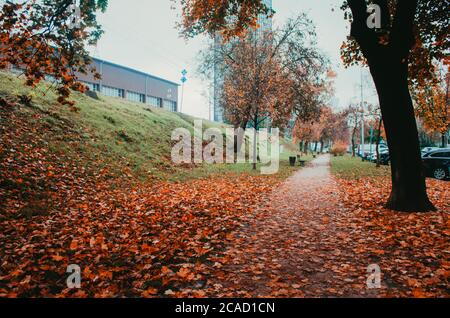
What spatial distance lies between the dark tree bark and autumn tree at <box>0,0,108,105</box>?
741cm

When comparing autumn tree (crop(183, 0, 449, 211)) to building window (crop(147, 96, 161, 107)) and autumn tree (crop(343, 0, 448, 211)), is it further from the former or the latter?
building window (crop(147, 96, 161, 107))

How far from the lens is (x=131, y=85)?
49.1 m

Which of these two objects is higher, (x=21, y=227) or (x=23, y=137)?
(x=23, y=137)

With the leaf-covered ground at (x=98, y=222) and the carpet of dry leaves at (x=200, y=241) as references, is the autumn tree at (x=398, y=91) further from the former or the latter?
the leaf-covered ground at (x=98, y=222)

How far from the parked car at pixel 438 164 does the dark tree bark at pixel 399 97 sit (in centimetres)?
1113

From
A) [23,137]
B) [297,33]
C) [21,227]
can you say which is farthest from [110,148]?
[297,33]

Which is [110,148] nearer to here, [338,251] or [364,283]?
[338,251]

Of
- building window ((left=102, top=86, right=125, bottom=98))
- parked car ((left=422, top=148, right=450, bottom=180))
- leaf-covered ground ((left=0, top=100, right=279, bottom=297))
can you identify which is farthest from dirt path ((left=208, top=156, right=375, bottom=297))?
building window ((left=102, top=86, right=125, bottom=98))

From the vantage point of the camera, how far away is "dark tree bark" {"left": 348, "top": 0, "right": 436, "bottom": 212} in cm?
771

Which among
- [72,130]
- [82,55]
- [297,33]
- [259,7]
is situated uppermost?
[297,33]

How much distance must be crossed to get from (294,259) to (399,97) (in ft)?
17.6

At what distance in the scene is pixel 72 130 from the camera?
603 inches

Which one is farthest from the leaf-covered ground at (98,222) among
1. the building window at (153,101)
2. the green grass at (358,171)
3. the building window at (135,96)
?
the building window at (153,101)

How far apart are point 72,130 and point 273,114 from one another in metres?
13.2
